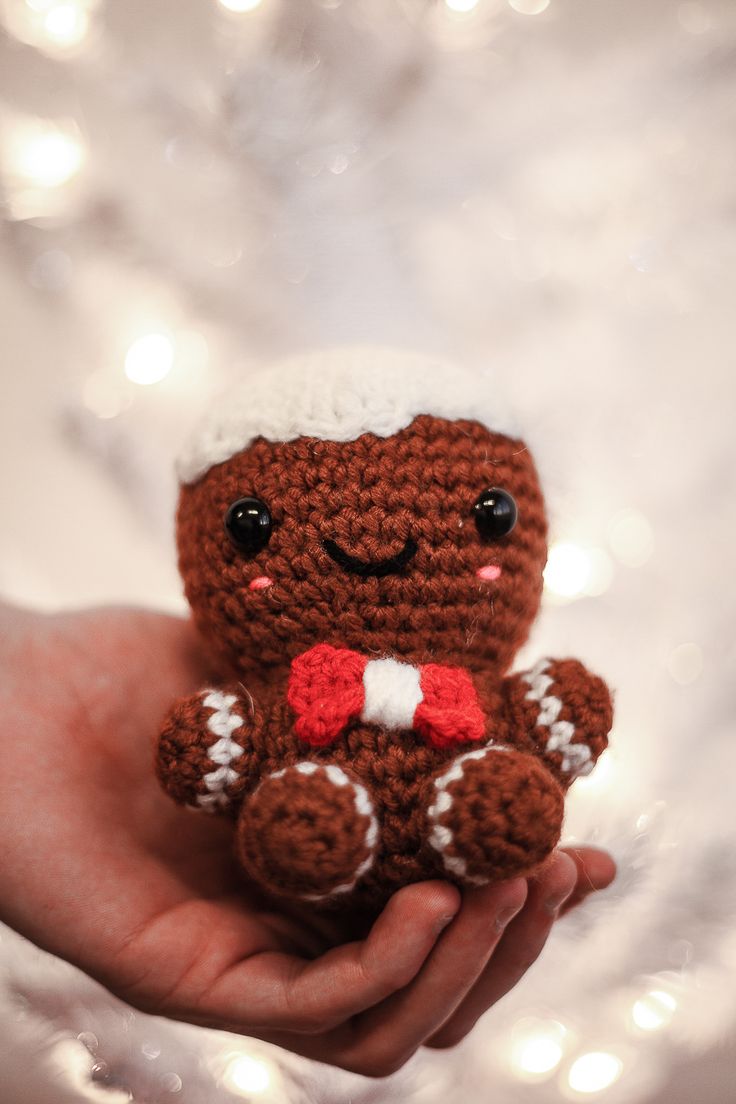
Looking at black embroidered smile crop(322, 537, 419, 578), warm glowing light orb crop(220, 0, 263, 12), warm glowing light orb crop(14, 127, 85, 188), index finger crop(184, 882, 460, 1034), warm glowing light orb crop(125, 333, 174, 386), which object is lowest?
index finger crop(184, 882, 460, 1034)

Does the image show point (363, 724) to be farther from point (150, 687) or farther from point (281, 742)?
point (150, 687)

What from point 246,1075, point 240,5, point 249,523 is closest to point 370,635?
point 249,523

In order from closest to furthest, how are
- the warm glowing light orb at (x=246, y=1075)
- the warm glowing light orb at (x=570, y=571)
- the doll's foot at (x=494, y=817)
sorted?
1. the doll's foot at (x=494, y=817)
2. the warm glowing light orb at (x=246, y=1075)
3. the warm glowing light orb at (x=570, y=571)

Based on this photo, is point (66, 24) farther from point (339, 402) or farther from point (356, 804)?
point (356, 804)

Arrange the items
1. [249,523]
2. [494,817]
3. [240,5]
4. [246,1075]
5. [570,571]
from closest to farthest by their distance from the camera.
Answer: [494,817], [249,523], [246,1075], [240,5], [570,571]

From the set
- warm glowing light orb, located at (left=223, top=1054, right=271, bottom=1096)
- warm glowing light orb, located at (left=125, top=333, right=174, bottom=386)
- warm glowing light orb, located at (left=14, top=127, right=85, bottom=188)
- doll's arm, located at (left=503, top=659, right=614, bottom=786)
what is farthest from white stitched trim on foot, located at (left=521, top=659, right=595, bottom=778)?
warm glowing light orb, located at (left=14, top=127, right=85, bottom=188)

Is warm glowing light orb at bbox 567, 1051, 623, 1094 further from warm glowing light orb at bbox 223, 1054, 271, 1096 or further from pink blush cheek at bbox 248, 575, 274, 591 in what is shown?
pink blush cheek at bbox 248, 575, 274, 591

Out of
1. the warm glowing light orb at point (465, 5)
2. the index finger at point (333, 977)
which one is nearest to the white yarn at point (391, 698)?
the index finger at point (333, 977)

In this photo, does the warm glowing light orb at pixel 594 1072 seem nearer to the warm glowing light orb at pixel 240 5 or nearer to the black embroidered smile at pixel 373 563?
the black embroidered smile at pixel 373 563
